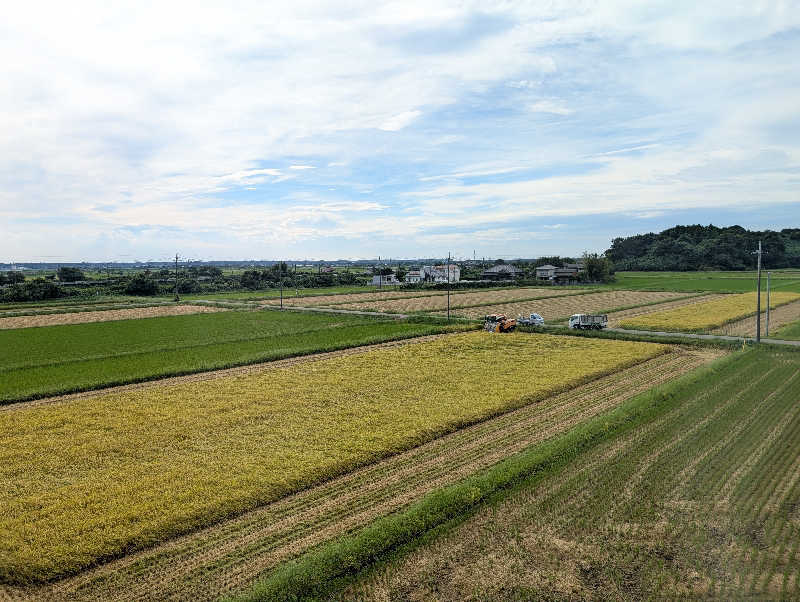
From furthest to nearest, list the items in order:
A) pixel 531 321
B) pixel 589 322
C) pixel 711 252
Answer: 1. pixel 711 252
2. pixel 531 321
3. pixel 589 322

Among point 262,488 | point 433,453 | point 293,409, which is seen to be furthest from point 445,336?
point 262,488

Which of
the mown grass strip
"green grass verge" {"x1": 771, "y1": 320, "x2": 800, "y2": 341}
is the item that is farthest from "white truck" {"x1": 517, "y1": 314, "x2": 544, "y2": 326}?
the mown grass strip

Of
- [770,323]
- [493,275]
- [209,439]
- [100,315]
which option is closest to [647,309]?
[770,323]

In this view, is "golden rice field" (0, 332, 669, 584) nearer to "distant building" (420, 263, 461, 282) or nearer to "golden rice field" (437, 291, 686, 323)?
"golden rice field" (437, 291, 686, 323)

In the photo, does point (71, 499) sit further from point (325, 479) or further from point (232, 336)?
point (232, 336)

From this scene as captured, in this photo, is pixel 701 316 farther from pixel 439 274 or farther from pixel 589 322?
pixel 439 274

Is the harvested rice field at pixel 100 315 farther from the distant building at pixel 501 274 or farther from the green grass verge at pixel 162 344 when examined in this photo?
the distant building at pixel 501 274
